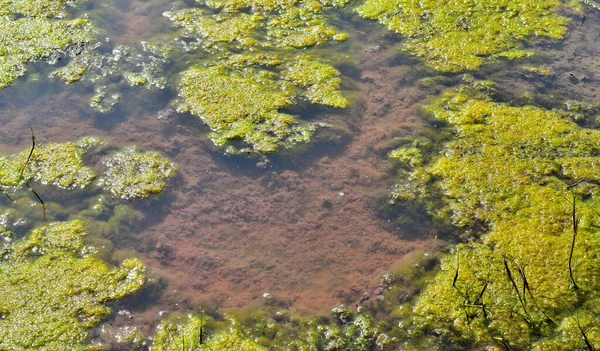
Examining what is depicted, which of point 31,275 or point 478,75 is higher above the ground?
point 478,75

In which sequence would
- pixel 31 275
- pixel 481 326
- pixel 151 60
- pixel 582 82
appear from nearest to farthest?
pixel 481 326 → pixel 31 275 → pixel 582 82 → pixel 151 60

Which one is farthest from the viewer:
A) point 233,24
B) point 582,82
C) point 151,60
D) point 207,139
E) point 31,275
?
point 233,24

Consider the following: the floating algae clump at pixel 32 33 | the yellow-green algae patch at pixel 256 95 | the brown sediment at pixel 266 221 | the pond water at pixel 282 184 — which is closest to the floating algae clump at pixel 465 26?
the pond water at pixel 282 184

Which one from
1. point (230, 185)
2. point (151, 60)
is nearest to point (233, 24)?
point (151, 60)

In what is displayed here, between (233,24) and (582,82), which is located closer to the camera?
(582,82)

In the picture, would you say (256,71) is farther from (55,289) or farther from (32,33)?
(55,289)

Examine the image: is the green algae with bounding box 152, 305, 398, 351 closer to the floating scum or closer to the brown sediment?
the brown sediment

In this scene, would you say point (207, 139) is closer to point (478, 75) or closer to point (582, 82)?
point (478, 75)

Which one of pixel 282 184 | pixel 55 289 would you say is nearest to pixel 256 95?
pixel 282 184
